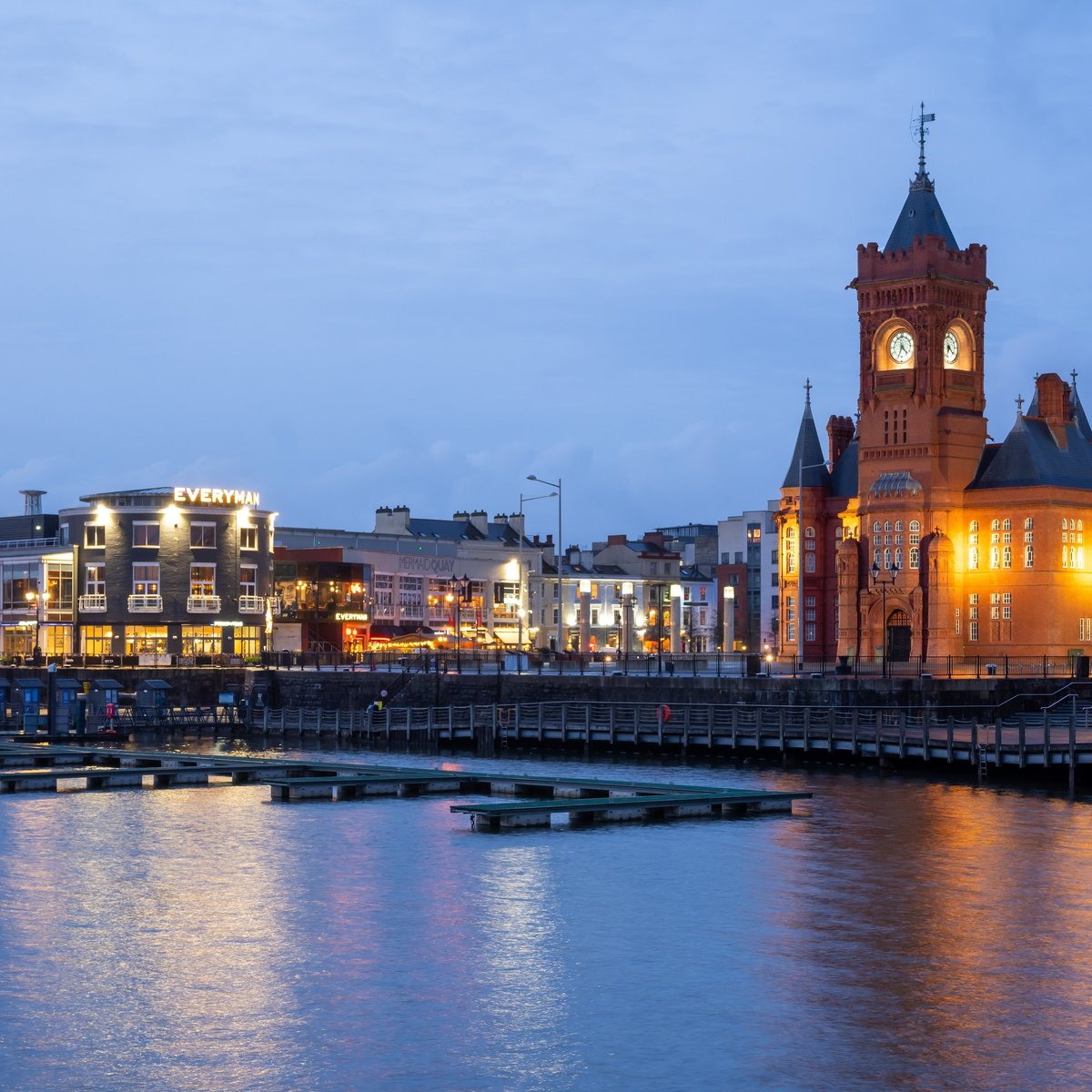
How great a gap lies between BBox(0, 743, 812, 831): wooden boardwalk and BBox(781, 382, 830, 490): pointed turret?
2462 inches

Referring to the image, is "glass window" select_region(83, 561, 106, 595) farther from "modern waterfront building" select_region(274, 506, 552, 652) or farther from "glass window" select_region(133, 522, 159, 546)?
"modern waterfront building" select_region(274, 506, 552, 652)

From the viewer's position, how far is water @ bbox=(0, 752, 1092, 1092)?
25078mm

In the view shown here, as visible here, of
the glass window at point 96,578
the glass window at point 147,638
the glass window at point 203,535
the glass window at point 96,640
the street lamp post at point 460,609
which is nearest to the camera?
the street lamp post at point 460,609

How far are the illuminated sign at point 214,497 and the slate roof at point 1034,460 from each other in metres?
54.1

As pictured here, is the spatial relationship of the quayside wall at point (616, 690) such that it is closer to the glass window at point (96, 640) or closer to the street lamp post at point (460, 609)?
the street lamp post at point (460, 609)

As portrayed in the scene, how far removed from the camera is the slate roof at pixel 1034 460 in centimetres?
11288

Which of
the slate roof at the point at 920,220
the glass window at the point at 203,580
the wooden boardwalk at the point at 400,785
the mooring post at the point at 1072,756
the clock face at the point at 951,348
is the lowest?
the wooden boardwalk at the point at 400,785

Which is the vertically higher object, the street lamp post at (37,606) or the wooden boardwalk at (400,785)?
the street lamp post at (37,606)

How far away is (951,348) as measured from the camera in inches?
4631

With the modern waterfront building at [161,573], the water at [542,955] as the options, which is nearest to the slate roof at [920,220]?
the modern waterfront building at [161,573]

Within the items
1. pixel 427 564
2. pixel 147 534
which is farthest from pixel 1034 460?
pixel 427 564

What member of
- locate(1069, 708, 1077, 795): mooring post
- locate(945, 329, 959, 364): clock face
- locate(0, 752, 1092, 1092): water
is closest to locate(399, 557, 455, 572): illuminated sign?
locate(945, 329, 959, 364): clock face

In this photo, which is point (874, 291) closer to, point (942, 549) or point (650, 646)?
point (942, 549)

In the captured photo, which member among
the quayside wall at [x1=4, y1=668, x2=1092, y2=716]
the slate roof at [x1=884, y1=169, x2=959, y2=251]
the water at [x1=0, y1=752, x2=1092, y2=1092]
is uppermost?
the slate roof at [x1=884, y1=169, x2=959, y2=251]
